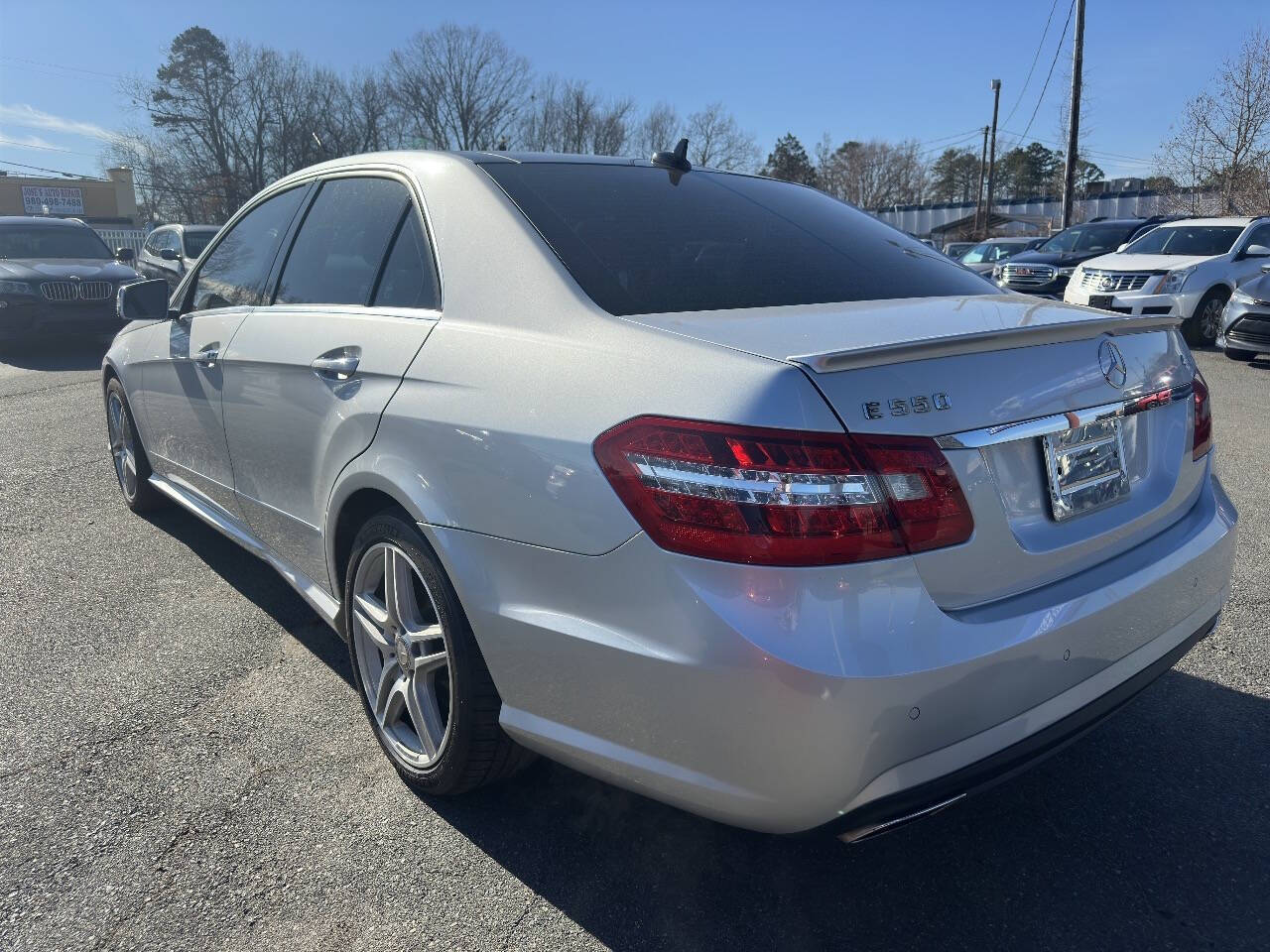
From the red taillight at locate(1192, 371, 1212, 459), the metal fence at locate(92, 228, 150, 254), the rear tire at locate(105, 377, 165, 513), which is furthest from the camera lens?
the metal fence at locate(92, 228, 150, 254)

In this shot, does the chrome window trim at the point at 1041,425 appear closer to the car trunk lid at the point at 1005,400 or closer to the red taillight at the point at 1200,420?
the car trunk lid at the point at 1005,400

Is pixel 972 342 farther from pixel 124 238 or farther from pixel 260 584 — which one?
pixel 124 238

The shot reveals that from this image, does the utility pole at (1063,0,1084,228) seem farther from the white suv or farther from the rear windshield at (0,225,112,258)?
the rear windshield at (0,225,112,258)

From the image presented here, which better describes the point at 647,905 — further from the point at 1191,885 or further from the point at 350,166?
the point at 350,166

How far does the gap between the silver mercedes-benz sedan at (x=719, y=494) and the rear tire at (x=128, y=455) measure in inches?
88.6

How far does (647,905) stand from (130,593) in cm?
296

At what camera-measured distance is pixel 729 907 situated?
2111mm

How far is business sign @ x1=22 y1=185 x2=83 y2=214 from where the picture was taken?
195 feet

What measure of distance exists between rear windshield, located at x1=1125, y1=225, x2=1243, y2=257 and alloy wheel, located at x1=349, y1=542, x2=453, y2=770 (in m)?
13.4

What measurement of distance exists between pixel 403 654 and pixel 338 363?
0.83 meters

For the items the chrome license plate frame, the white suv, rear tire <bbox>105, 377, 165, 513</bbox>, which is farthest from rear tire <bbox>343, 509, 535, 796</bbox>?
the white suv

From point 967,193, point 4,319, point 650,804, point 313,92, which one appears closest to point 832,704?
point 650,804

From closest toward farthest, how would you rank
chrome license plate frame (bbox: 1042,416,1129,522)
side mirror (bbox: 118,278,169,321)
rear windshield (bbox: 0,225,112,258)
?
1. chrome license plate frame (bbox: 1042,416,1129,522)
2. side mirror (bbox: 118,278,169,321)
3. rear windshield (bbox: 0,225,112,258)

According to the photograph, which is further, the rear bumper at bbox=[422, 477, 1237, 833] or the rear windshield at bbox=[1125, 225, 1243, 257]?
the rear windshield at bbox=[1125, 225, 1243, 257]
